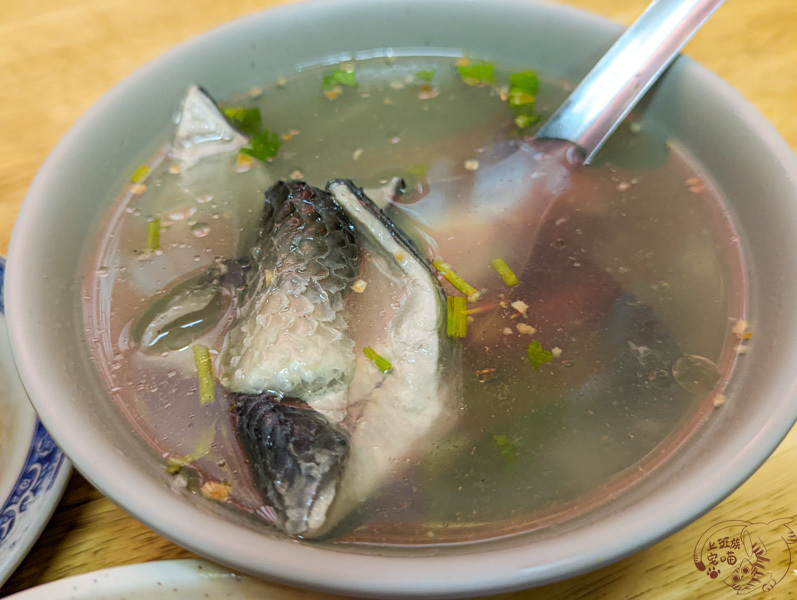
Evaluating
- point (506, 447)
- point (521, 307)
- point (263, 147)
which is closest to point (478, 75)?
point (263, 147)

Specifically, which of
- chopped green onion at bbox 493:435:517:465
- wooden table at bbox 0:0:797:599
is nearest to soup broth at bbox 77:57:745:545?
chopped green onion at bbox 493:435:517:465

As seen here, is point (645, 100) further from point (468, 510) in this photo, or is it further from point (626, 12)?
point (468, 510)

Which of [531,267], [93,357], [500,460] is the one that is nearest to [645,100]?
[531,267]

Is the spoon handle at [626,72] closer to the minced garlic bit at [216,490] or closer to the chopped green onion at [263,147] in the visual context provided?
the chopped green onion at [263,147]

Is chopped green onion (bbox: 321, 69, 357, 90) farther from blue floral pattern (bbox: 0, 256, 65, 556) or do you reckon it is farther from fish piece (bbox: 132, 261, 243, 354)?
blue floral pattern (bbox: 0, 256, 65, 556)

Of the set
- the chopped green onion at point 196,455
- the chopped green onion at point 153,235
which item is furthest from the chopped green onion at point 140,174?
the chopped green onion at point 196,455
